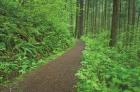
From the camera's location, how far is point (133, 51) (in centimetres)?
1753

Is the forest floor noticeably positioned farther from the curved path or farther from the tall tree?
the tall tree

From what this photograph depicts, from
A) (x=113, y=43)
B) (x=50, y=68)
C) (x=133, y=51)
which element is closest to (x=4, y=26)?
(x=50, y=68)

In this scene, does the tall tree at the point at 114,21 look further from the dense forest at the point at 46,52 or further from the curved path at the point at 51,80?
the curved path at the point at 51,80

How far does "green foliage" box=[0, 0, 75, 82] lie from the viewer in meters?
11.0

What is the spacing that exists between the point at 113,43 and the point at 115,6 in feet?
8.57

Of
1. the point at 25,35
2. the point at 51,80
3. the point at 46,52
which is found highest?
the point at 25,35

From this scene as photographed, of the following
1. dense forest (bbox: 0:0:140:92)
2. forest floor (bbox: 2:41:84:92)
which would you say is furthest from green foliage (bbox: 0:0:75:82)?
forest floor (bbox: 2:41:84:92)

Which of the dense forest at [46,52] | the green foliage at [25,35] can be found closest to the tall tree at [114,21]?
the dense forest at [46,52]

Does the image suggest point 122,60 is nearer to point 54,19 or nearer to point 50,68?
point 50,68

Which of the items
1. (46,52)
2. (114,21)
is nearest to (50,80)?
(46,52)

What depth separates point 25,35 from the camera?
13.7 m

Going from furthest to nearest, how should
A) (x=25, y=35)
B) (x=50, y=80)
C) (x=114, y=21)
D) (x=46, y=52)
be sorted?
(x=114, y=21) < (x=46, y=52) < (x=25, y=35) < (x=50, y=80)

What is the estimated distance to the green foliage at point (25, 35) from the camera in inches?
432

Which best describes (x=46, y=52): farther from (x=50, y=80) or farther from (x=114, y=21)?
(x=50, y=80)
